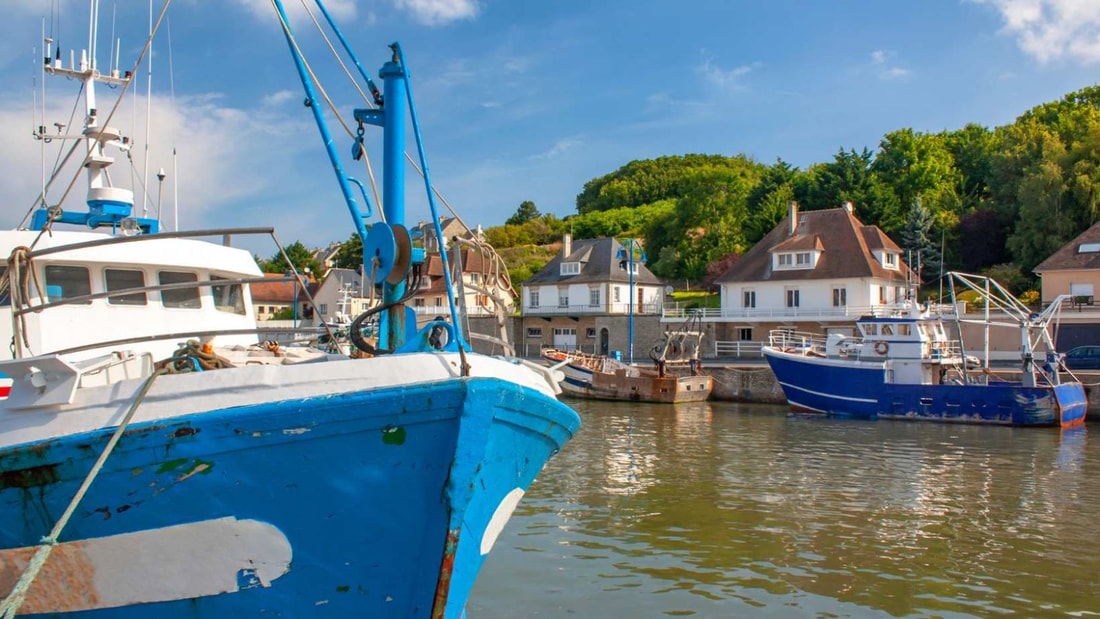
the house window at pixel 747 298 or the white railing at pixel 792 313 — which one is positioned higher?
the house window at pixel 747 298

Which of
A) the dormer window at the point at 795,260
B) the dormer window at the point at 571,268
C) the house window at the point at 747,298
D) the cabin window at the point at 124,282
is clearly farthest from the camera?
the dormer window at the point at 571,268

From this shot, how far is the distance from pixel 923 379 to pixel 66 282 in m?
26.8

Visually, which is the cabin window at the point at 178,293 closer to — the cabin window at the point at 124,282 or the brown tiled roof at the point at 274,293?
the cabin window at the point at 124,282

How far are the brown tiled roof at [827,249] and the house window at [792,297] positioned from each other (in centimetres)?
66

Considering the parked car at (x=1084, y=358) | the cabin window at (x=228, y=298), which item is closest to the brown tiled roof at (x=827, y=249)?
the parked car at (x=1084, y=358)

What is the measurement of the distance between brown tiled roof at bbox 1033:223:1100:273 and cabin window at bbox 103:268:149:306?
4078 centimetres

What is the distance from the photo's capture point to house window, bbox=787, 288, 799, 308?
4331cm

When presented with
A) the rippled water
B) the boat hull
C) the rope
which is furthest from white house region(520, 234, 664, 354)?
the rope

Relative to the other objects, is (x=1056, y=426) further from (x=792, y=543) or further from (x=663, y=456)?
(x=792, y=543)

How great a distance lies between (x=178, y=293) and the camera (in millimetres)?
8055

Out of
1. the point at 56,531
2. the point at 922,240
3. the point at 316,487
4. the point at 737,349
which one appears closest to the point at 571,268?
the point at 737,349

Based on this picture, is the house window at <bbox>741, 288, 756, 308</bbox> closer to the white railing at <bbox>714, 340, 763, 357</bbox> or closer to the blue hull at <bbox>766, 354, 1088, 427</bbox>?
the white railing at <bbox>714, 340, 763, 357</bbox>

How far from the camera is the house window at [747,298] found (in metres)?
44.7

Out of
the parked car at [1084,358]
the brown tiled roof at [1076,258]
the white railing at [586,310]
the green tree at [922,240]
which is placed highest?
the green tree at [922,240]
